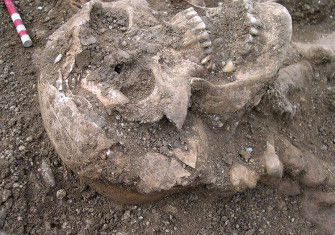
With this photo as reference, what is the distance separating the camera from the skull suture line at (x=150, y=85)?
1718 mm

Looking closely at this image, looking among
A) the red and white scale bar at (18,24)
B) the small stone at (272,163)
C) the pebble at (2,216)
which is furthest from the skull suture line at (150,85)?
the red and white scale bar at (18,24)

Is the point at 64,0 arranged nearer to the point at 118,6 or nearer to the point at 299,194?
the point at 118,6

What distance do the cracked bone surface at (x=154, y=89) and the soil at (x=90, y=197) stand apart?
131 millimetres

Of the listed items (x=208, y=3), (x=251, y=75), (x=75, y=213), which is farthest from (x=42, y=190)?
(x=208, y=3)

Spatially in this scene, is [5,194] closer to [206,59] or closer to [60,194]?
[60,194]

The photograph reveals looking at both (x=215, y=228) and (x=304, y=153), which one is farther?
(x=304, y=153)

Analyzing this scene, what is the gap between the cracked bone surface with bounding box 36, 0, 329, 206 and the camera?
1721 mm

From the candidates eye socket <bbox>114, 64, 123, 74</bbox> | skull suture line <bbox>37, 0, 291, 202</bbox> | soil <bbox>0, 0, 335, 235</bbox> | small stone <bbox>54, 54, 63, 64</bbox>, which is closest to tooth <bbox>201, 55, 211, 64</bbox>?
skull suture line <bbox>37, 0, 291, 202</bbox>

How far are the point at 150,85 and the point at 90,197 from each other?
2.19 feet

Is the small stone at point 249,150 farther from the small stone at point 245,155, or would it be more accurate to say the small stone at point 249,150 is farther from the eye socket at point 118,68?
the eye socket at point 118,68

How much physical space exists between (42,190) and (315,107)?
1.82 metres

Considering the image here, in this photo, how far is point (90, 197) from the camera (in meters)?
2.09

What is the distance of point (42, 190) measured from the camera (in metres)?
2.08

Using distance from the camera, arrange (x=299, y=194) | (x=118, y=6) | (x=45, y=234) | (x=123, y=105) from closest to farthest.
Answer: (x=123, y=105), (x=45, y=234), (x=118, y=6), (x=299, y=194)
